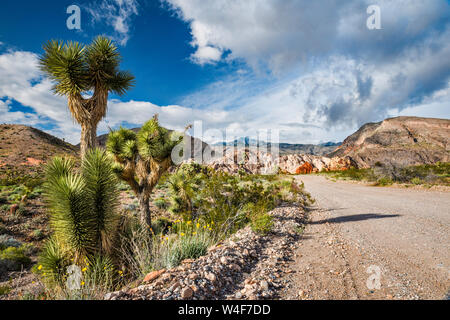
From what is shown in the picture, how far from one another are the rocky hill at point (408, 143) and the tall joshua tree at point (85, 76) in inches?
2570

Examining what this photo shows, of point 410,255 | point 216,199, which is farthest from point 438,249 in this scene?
point 216,199

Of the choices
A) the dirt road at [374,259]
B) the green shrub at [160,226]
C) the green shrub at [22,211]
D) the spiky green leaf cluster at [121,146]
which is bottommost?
the green shrub at [160,226]

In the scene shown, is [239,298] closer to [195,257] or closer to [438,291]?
A: [195,257]

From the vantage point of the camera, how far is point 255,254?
4457mm

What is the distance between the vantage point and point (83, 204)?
4.21 metres

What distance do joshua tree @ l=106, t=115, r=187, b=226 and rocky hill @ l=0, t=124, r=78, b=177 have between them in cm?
2543

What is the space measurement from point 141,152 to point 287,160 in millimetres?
60139

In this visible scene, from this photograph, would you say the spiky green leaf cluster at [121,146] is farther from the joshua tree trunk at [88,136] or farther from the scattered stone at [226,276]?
the scattered stone at [226,276]

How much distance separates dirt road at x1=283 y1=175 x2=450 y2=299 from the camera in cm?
301

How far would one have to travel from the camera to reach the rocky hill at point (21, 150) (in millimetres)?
29356

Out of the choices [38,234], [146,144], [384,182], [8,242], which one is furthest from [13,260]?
[384,182]

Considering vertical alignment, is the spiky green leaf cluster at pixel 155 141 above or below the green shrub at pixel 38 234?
above

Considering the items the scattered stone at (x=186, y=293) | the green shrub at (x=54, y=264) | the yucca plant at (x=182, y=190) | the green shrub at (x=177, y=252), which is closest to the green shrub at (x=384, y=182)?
the yucca plant at (x=182, y=190)
